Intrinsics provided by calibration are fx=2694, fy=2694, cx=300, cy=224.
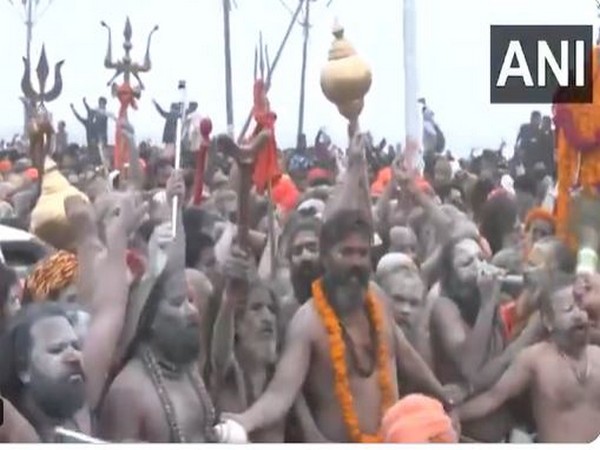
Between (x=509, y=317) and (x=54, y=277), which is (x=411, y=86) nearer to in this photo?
(x=509, y=317)

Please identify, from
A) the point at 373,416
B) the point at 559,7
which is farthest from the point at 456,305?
the point at 559,7

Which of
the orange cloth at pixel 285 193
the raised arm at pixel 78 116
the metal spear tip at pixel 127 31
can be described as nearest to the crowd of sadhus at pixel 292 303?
the orange cloth at pixel 285 193

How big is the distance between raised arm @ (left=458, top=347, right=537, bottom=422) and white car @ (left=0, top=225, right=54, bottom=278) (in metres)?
1.07

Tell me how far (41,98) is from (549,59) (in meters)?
1.20

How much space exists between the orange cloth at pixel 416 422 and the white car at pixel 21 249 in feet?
2.97

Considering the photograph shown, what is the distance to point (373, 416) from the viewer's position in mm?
6438

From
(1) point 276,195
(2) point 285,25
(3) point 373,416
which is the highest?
(2) point 285,25

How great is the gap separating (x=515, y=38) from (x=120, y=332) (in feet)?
3.82

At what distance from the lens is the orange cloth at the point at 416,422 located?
6.43 m

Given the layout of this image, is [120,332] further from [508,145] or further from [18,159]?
[508,145]

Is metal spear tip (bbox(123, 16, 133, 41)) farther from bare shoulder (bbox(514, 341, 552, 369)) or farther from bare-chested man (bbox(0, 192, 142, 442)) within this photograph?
bare shoulder (bbox(514, 341, 552, 369))

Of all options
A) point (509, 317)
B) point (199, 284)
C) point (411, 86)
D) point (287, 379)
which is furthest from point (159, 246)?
point (509, 317)

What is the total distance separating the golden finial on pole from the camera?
6340 millimetres

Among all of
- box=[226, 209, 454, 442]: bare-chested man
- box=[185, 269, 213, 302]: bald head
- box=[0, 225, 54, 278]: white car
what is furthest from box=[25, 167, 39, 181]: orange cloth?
box=[226, 209, 454, 442]: bare-chested man
